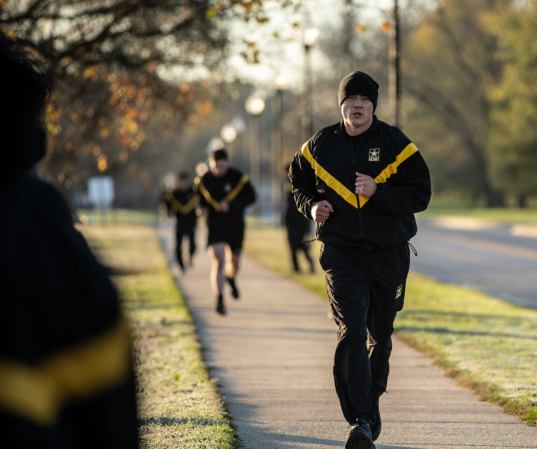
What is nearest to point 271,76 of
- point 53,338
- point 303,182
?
point 303,182

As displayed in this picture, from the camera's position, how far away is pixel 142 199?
100500 millimetres

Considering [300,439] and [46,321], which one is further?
[300,439]

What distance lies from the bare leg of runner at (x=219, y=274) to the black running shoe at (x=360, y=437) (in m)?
7.39

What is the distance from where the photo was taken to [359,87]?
5.87 metres

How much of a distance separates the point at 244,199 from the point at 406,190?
7.64m

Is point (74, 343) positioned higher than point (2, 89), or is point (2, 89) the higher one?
point (2, 89)

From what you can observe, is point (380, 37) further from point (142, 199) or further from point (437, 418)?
point (437, 418)

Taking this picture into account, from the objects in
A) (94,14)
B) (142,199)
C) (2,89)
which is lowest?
(142,199)

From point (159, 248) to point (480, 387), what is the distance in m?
25.5

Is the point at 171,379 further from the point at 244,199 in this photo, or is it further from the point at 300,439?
the point at 244,199

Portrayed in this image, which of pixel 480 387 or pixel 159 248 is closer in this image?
pixel 480 387

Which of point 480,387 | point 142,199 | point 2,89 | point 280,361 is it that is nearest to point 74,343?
point 2,89

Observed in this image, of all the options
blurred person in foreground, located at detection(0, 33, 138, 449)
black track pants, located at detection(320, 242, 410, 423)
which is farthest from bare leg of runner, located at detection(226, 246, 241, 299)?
blurred person in foreground, located at detection(0, 33, 138, 449)

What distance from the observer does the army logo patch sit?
19.3 ft
